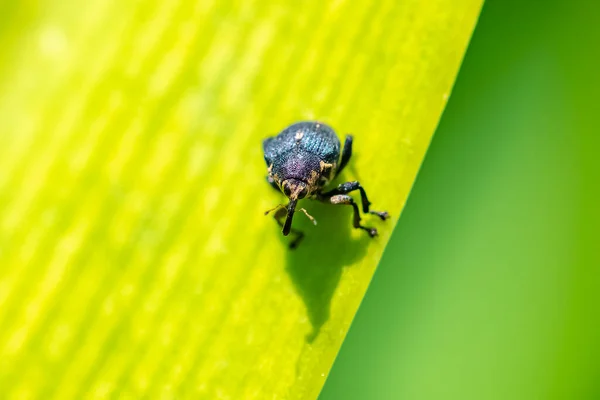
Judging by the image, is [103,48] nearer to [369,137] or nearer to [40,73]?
[40,73]

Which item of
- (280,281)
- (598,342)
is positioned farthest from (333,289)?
(598,342)

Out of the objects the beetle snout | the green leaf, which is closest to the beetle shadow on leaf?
the green leaf

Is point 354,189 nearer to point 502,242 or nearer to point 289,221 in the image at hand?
point 289,221

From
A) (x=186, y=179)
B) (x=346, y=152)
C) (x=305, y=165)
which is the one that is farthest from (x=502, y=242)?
(x=186, y=179)

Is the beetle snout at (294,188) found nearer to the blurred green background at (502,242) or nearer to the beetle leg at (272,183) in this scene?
the beetle leg at (272,183)

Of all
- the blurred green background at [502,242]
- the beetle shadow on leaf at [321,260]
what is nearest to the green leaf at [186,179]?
the beetle shadow on leaf at [321,260]
